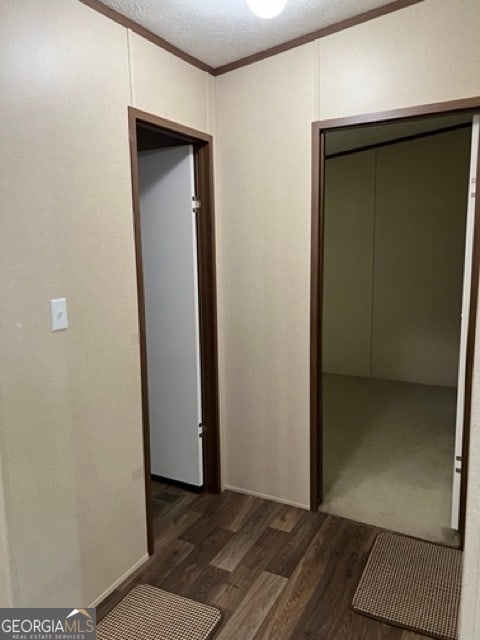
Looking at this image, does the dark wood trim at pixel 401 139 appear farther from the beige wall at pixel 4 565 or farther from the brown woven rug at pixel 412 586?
the beige wall at pixel 4 565

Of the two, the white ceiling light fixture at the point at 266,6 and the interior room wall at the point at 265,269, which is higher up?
the white ceiling light fixture at the point at 266,6

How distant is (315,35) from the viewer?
2.24 meters

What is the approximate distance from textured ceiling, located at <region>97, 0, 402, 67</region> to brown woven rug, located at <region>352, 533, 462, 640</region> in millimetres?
2609

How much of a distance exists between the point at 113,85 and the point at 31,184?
0.65 m

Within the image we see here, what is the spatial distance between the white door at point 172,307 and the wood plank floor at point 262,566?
33 cm

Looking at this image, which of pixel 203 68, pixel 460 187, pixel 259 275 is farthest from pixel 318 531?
pixel 460 187

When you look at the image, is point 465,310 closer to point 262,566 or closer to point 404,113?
point 404,113

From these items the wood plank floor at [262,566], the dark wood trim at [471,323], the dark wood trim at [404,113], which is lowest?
the wood plank floor at [262,566]

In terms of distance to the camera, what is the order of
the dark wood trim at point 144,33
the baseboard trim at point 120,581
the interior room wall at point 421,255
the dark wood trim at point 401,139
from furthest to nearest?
the interior room wall at point 421,255 → the dark wood trim at point 401,139 → the baseboard trim at point 120,581 → the dark wood trim at point 144,33

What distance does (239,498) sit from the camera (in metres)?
2.79

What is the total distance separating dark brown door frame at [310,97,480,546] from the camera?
205 cm

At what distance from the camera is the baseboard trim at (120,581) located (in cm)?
195

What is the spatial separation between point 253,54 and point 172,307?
1483 mm

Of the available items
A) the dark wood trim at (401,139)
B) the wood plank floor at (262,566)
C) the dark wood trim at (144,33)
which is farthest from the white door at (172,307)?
the dark wood trim at (401,139)
